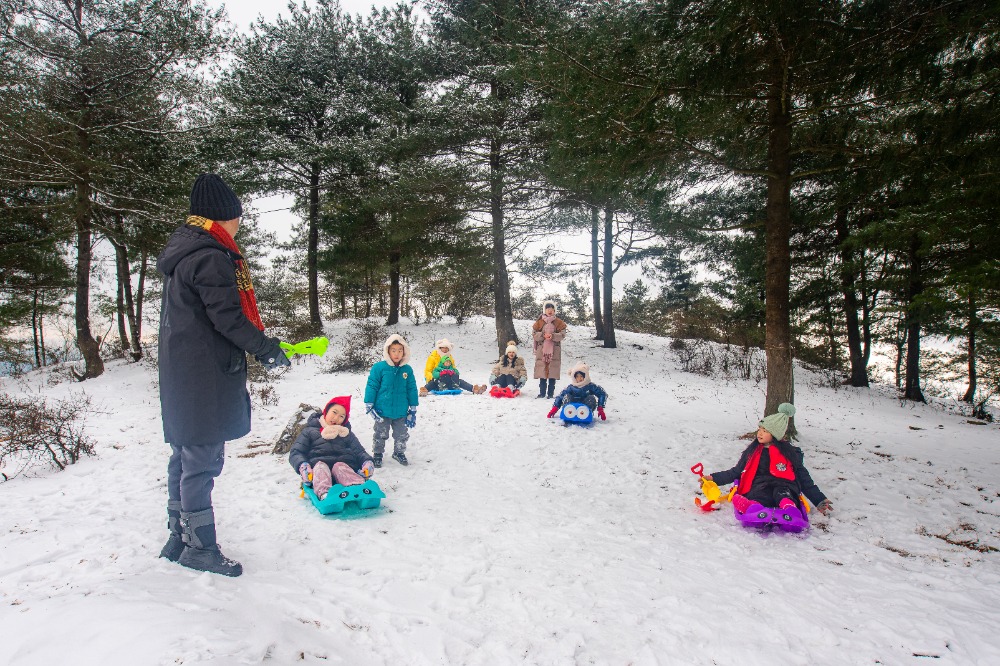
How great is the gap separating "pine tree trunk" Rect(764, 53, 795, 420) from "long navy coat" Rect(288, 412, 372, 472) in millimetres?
5627

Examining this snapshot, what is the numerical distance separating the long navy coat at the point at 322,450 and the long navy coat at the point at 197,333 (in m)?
2.07

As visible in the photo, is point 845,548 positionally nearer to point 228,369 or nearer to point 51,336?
point 228,369

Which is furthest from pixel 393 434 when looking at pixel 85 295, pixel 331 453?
pixel 85 295

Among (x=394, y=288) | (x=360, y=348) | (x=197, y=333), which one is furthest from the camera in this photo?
(x=394, y=288)

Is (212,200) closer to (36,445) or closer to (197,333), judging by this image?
(197,333)

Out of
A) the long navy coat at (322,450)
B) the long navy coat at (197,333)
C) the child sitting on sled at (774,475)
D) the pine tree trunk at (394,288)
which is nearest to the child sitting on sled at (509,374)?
the long navy coat at (322,450)

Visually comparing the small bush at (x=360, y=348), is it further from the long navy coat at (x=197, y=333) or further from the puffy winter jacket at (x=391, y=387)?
the long navy coat at (x=197, y=333)

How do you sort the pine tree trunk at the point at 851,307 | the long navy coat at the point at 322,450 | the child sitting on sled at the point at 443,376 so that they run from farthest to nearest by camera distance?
the pine tree trunk at the point at 851,307 < the child sitting on sled at the point at 443,376 < the long navy coat at the point at 322,450

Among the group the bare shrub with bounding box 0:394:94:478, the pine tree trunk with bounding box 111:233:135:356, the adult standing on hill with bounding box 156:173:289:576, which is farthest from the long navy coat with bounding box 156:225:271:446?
the pine tree trunk with bounding box 111:233:135:356

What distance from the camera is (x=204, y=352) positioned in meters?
2.71

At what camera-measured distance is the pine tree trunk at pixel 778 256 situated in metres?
6.59

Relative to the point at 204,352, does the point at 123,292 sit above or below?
above

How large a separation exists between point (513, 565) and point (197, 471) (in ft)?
7.61

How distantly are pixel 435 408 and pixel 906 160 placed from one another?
7736 millimetres
